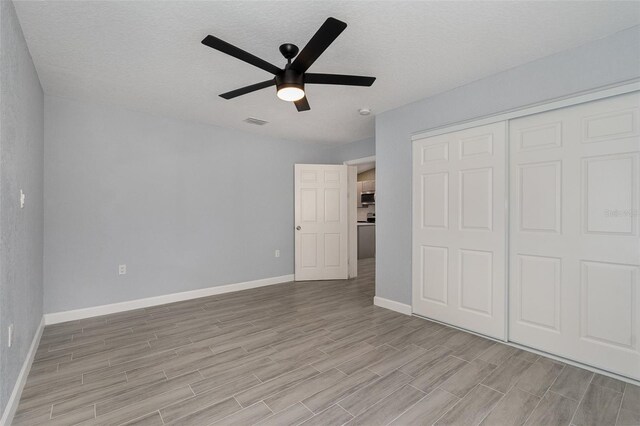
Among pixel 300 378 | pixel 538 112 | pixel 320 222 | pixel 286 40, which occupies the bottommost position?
pixel 300 378

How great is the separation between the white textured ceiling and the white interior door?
83.0 inches

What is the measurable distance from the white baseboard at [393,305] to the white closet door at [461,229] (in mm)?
112

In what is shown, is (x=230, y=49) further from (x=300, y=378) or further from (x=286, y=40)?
(x=300, y=378)

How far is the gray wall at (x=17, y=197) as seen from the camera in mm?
1640

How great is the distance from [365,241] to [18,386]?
676 centimetres


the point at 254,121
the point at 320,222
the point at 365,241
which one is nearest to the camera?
the point at 254,121

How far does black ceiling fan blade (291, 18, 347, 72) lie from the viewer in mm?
1581

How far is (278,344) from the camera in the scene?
2.74 metres

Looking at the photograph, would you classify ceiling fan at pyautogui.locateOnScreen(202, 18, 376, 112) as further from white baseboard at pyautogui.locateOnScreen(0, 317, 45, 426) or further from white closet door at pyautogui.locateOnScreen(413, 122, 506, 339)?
white baseboard at pyautogui.locateOnScreen(0, 317, 45, 426)

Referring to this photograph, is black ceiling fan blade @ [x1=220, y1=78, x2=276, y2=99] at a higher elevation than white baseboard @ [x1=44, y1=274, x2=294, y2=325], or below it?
higher

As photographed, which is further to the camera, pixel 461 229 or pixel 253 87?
pixel 461 229

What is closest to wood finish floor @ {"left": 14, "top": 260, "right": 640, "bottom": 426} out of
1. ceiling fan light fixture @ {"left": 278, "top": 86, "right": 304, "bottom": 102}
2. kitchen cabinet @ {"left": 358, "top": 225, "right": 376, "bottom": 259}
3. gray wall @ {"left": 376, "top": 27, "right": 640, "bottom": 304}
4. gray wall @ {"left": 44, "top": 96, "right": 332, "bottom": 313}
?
gray wall @ {"left": 44, "top": 96, "right": 332, "bottom": 313}

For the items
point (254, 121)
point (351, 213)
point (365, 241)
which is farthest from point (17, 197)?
point (365, 241)

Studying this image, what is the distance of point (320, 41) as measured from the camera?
5.67 ft
